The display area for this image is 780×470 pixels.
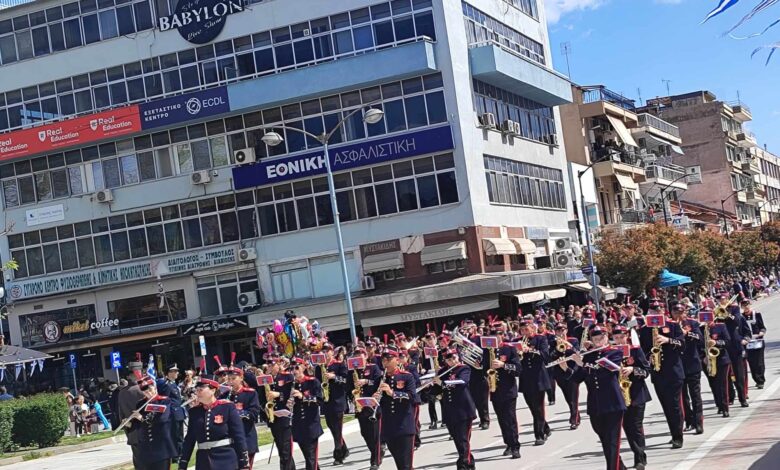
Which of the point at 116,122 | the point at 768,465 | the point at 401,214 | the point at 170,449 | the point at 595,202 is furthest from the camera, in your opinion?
the point at 595,202

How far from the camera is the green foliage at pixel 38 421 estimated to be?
93.0ft

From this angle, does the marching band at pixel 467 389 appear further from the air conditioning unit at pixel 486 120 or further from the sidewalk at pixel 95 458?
the air conditioning unit at pixel 486 120

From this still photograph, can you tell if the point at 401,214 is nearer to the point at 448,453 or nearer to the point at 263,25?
the point at 263,25

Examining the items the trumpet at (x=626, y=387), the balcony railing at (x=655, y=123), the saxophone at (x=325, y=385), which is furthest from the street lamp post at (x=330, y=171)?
the balcony railing at (x=655, y=123)

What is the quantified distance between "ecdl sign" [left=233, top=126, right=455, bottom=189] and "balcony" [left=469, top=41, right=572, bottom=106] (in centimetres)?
393

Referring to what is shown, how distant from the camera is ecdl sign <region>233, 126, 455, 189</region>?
150 ft

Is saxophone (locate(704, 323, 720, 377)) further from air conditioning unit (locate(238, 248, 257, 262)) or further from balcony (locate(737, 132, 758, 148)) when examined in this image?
balcony (locate(737, 132, 758, 148))

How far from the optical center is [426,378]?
55.5ft

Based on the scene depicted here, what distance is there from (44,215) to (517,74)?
22.0 meters

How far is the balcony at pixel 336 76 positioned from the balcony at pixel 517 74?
2935mm

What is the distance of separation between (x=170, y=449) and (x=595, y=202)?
174 feet

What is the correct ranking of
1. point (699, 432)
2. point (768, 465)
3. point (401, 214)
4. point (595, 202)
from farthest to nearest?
1. point (595, 202)
2. point (401, 214)
3. point (699, 432)
4. point (768, 465)

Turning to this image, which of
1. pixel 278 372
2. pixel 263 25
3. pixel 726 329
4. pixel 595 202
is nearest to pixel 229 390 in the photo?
pixel 278 372

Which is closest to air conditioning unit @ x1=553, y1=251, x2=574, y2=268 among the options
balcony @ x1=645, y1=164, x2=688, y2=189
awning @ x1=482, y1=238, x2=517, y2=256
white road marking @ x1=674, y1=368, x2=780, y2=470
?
awning @ x1=482, y1=238, x2=517, y2=256
